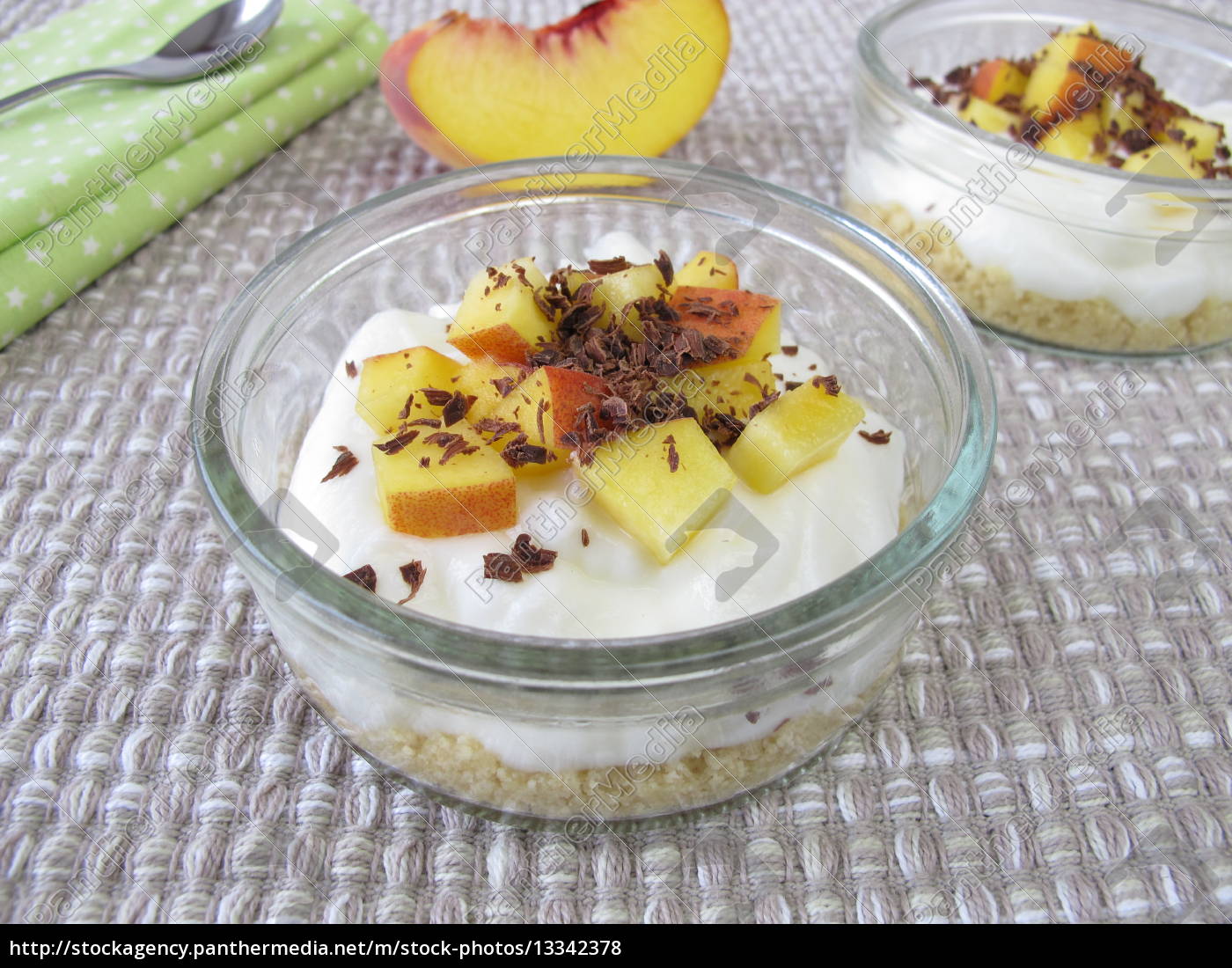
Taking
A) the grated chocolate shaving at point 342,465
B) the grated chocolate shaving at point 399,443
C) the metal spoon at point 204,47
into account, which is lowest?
the grated chocolate shaving at point 342,465

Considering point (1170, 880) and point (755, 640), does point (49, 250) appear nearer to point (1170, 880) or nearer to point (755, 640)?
point (755, 640)

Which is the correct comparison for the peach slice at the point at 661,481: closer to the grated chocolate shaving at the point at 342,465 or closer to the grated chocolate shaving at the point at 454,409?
the grated chocolate shaving at the point at 454,409

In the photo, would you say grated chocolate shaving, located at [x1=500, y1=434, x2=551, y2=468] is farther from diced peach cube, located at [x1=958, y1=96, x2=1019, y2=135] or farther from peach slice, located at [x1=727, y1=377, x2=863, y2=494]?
diced peach cube, located at [x1=958, y1=96, x2=1019, y2=135]

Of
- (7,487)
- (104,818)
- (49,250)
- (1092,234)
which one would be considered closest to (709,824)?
(104,818)

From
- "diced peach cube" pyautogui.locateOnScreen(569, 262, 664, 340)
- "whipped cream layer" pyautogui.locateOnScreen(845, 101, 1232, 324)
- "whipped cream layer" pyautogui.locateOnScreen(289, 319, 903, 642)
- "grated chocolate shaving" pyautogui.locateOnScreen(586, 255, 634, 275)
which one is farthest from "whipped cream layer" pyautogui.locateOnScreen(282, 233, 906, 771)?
"whipped cream layer" pyautogui.locateOnScreen(845, 101, 1232, 324)

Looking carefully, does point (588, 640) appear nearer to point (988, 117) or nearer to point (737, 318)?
point (737, 318)

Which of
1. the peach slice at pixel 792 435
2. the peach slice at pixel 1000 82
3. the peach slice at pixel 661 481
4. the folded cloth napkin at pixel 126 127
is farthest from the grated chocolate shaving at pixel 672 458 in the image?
the peach slice at pixel 1000 82
